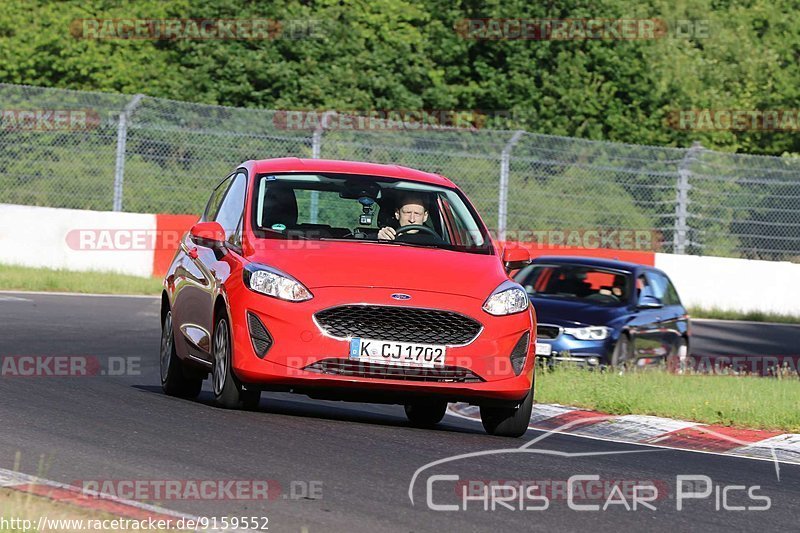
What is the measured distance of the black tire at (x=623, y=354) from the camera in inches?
660

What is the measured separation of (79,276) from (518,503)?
17.3m

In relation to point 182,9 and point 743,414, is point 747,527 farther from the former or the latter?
point 182,9

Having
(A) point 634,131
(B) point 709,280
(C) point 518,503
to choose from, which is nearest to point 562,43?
(A) point 634,131

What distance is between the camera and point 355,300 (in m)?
9.70

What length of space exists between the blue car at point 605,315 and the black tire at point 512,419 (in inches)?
222

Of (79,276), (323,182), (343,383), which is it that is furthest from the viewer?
(79,276)

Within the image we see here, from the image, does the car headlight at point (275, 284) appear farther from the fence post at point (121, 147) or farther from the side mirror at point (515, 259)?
the fence post at point (121, 147)

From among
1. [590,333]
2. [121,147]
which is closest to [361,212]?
[590,333]

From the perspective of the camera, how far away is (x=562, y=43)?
46594mm

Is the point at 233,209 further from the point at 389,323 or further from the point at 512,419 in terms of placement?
the point at 512,419
